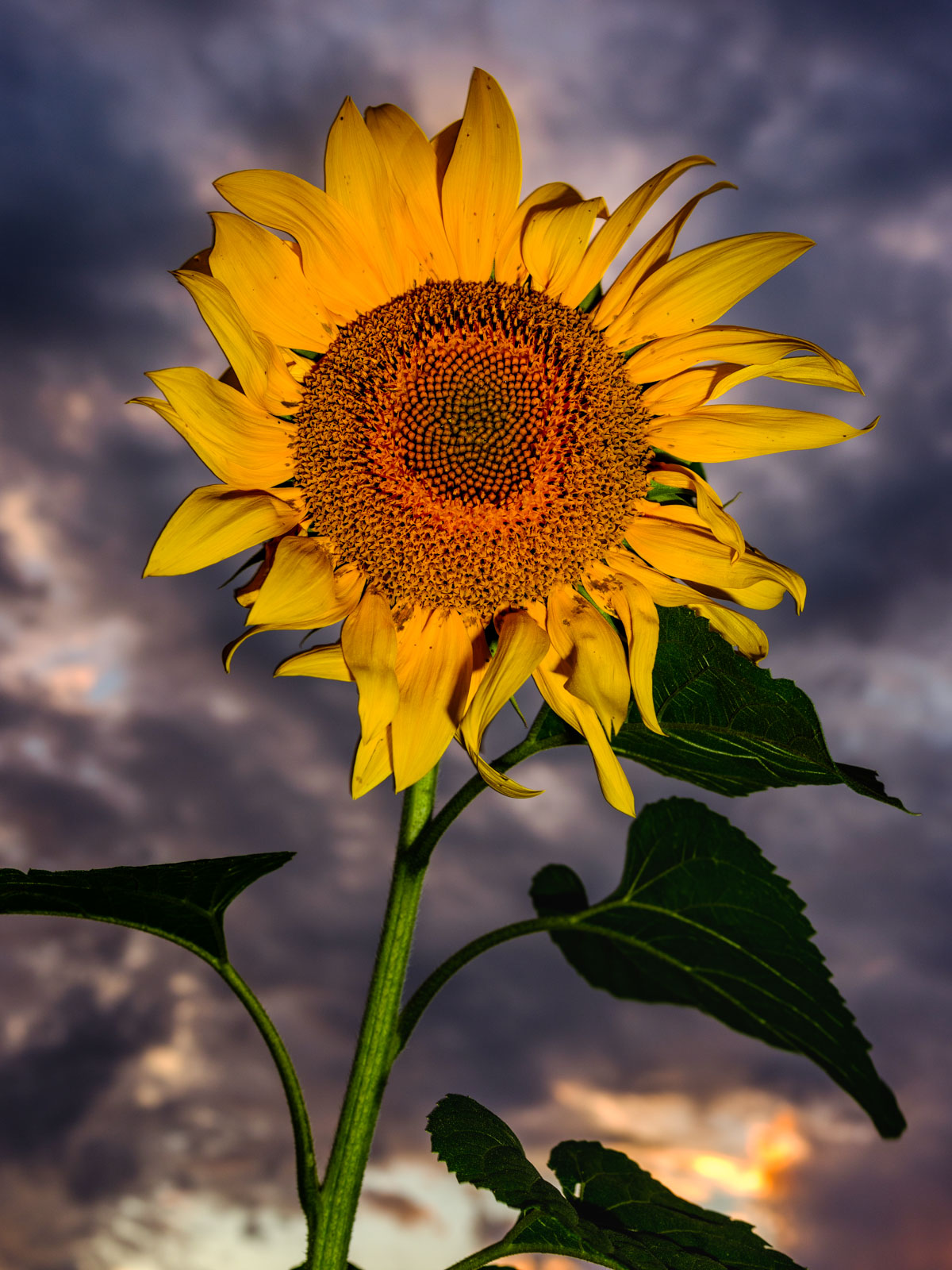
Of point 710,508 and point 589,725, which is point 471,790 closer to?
point 589,725

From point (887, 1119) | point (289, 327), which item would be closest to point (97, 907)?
point (289, 327)

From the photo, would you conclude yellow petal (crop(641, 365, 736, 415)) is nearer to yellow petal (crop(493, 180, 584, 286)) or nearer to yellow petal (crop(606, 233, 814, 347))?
yellow petal (crop(606, 233, 814, 347))

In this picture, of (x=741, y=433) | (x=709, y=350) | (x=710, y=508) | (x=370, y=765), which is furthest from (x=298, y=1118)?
(x=709, y=350)

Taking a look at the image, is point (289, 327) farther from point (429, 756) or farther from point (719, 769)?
point (719, 769)

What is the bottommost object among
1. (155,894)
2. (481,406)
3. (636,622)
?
(155,894)

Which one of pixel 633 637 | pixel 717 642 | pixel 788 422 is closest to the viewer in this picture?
pixel 717 642
